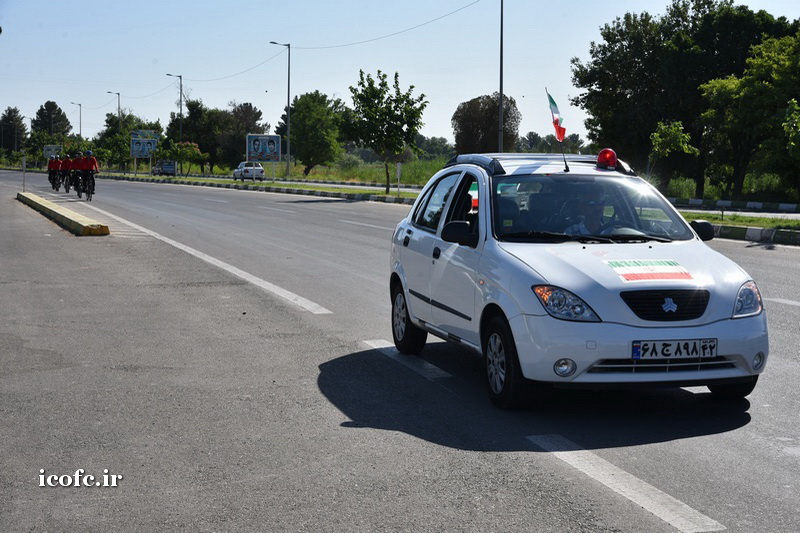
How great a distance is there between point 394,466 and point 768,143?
2964 cm

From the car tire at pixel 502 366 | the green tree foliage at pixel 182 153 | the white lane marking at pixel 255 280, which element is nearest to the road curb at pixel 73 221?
the white lane marking at pixel 255 280

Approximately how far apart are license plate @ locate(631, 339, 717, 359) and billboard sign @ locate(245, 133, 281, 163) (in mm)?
64134

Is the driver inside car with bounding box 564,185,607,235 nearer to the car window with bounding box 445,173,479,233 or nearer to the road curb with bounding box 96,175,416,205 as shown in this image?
the car window with bounding box 445,173,479,233

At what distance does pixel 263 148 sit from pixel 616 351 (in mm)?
65229

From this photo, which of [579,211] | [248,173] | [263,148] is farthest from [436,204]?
[248,173]

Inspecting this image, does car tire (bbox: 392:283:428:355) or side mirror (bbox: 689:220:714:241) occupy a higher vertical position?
side mirror (bbox: 689:220:714:241)

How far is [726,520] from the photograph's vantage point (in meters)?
4.05

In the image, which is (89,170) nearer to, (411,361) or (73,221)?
(73,221)

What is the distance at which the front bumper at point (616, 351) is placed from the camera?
5.56 m

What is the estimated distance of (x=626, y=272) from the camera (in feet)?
18.9

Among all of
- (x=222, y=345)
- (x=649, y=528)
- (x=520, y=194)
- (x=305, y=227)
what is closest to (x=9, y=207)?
(x=305, y=227)

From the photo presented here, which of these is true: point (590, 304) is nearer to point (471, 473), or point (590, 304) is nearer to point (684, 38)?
point (471, 473)

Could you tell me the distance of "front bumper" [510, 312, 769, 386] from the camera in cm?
556

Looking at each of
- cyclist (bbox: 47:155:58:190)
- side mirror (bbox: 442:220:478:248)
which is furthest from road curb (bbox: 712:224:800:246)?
cyclist (bbox: 47:155:58:190)
